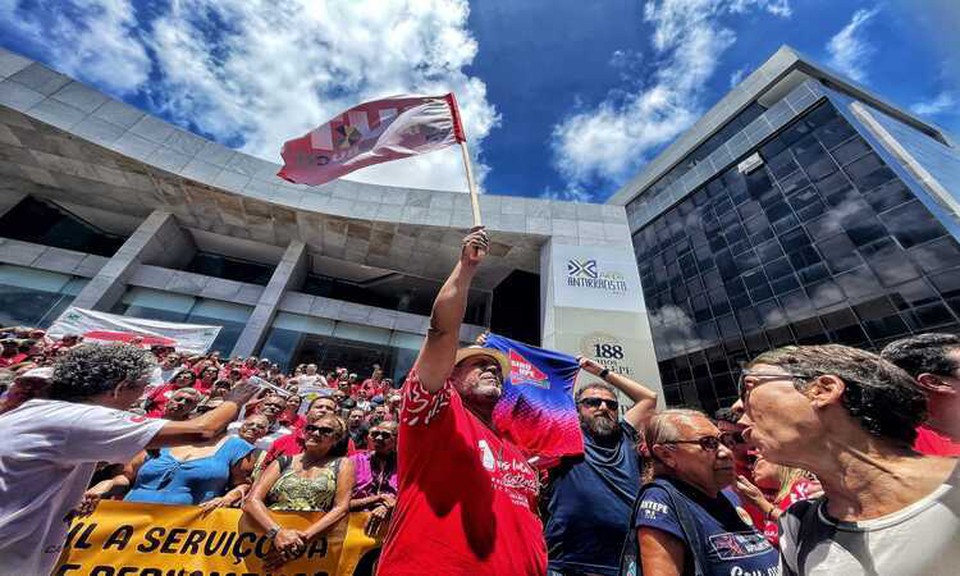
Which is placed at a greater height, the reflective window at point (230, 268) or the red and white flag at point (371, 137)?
the reflective window at point (230, 268)

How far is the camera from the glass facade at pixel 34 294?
12500 millimetres

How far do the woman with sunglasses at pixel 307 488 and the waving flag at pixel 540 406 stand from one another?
4.35 ft

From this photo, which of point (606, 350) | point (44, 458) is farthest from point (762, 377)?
point (606, 350)

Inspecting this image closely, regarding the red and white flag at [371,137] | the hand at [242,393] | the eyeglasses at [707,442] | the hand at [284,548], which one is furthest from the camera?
the red and white flag at [371,137]

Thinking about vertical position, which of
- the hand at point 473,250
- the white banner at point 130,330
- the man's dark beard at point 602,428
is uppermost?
the white banner at point 130,330

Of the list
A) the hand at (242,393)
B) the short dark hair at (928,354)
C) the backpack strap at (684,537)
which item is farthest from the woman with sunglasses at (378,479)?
the short dark hair at (928,354)

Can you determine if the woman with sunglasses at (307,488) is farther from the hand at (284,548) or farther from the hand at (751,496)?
the hand at (751,496)

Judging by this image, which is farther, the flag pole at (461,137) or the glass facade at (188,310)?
the glass facade at (188,310)

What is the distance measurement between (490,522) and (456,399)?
1.64ft

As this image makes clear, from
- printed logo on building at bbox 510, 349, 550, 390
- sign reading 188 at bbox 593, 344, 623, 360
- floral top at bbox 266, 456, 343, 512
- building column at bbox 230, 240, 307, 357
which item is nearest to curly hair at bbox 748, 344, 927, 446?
floral top at bbox 266, 456, 343, 512

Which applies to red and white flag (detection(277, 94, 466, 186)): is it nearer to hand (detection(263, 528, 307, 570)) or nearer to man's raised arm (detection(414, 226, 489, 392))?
man's raised arm (detection(414, 226, 489, 392))

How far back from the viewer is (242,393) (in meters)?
2.02

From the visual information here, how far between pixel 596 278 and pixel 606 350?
2.72 m

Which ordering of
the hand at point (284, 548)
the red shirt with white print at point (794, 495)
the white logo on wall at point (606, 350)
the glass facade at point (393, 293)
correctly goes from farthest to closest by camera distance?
1. the glass facade at point (393, 293)
2. the white logo on wall at point (606, 350)
3. the hand at point (284, 548)
4. the red shirt with white print at point (794, 495)
